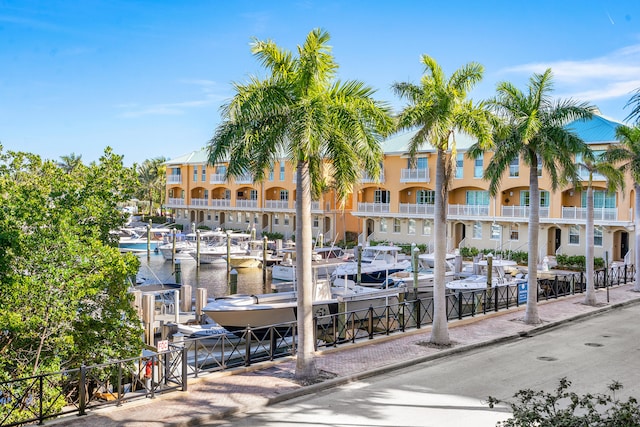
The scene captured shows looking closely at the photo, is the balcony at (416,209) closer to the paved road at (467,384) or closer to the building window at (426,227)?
the building window at (426,227)

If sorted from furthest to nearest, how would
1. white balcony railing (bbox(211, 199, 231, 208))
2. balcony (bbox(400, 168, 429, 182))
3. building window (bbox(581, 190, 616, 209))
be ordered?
1. white balcony railing (bbox(211, 199, 231, 208))
2. balcony (bbox(400, 168, 429, 182))
3. building window (bbox(581, 190, 616, 209))

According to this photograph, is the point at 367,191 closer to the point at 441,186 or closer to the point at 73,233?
→ the point at 441,186

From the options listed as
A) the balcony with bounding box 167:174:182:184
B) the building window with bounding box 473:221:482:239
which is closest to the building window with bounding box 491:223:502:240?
the building window with bounding box 473:221:482:239

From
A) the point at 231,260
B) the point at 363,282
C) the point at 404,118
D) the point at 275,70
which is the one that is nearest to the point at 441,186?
the point at 404,118

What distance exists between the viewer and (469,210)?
157 ft

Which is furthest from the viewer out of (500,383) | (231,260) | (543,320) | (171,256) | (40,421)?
(171,256)

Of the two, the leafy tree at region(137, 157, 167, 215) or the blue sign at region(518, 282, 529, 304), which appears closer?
the blue sign at region(518, 282, 529, 304)

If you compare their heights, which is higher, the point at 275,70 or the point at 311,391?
the point at 275,70

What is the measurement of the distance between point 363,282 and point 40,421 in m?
28.9

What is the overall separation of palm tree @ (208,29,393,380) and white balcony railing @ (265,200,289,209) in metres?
48.6

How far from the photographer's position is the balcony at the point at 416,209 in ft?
163

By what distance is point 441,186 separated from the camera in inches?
711

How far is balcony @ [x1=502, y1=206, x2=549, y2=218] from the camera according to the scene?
4381 centimetres

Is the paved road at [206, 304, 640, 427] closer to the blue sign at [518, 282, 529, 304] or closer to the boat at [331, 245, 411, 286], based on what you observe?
the blue sign at [518, 282, 529, 304]
